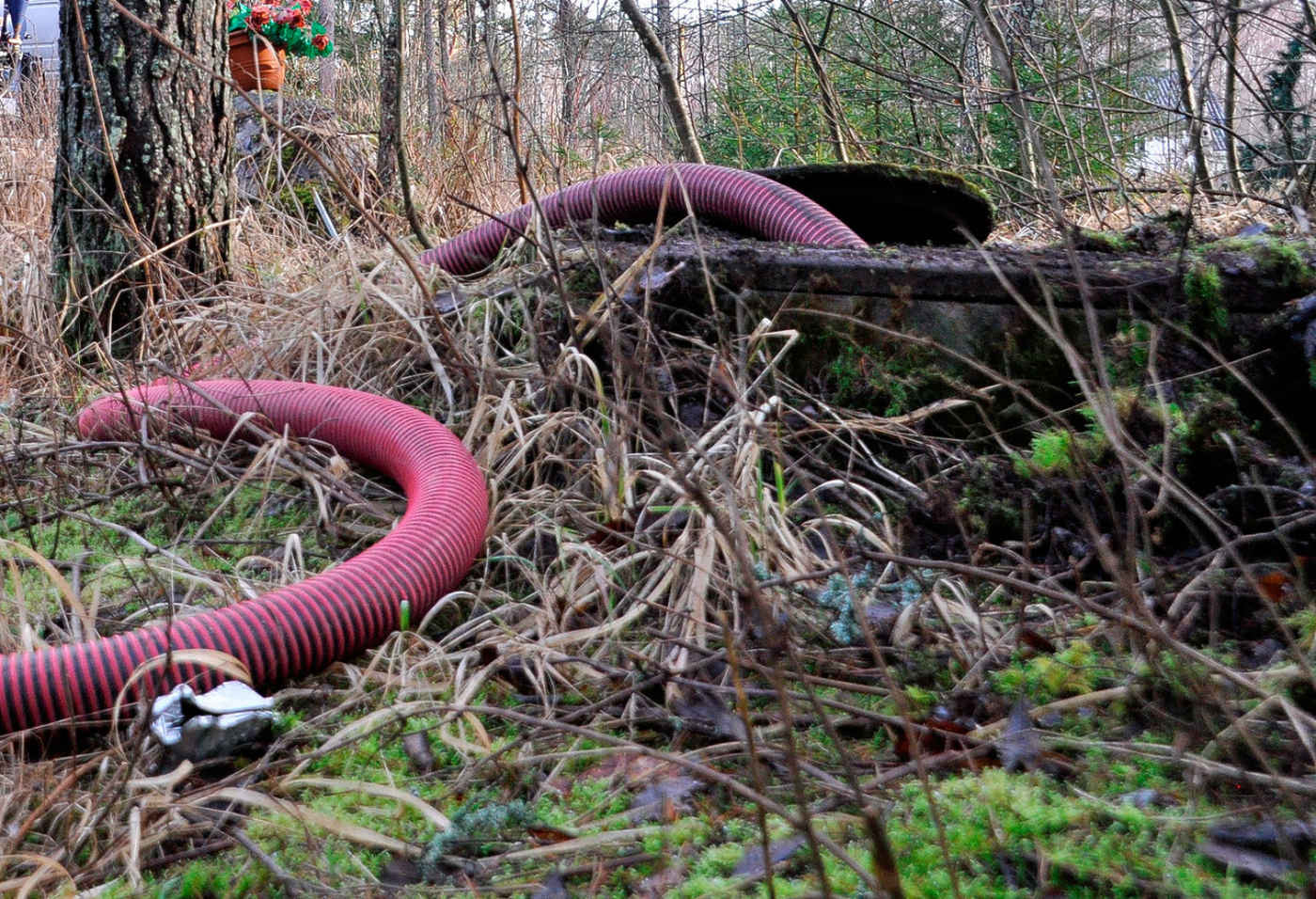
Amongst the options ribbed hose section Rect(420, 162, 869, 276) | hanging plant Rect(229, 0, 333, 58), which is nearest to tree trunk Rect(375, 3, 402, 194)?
ribbed hose section Rect(420, 162, 869, 276)

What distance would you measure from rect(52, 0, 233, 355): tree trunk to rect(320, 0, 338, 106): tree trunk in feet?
12.6

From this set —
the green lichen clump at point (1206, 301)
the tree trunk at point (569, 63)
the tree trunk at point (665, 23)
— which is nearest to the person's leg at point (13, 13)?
the tree trunk at point (569, 63)

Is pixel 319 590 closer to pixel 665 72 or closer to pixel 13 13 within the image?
pixel 665 72

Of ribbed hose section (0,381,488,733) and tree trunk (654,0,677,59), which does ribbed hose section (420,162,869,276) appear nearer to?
ribbed hose section (0,381,488,733)

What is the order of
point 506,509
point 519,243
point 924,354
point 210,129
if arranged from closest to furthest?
point 506,509 < point 924,354 < point 519,243 < point 210,129

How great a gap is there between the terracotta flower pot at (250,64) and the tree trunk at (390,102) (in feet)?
5.49

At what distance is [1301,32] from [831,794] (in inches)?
107

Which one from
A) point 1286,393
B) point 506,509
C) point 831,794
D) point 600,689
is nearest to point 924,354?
point 1286,393

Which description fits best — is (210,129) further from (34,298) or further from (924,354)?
(924,354)

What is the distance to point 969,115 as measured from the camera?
5.89 metres

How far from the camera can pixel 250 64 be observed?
7.08 meters

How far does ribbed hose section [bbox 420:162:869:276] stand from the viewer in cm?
328

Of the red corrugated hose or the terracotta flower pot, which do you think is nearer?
the red corrugated hose

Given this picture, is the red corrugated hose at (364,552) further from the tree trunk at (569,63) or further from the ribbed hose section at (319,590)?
the tree trunk at (569,63)
